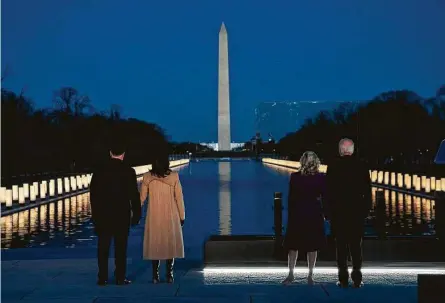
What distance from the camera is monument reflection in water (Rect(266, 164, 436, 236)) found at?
1931cm

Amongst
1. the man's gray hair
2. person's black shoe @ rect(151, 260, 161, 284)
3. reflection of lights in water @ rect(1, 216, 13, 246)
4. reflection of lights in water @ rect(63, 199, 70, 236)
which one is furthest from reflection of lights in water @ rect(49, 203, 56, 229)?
the man's gray hair

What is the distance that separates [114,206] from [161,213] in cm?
59

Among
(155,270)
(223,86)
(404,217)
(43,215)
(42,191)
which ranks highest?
Result: (223,86)

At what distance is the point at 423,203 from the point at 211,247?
19.7 m

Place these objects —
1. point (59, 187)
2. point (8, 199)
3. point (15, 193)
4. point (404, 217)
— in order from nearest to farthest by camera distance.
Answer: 1. point (404, 217)
2. point (8, 199)
3. point (15, 193)
4. point (59, 187)

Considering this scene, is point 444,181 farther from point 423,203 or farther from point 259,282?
point 259,282

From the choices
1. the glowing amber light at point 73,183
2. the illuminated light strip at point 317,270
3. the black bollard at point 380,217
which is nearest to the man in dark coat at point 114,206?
the illuminated light strip at point 317,270

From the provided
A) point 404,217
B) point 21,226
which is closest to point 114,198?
point 21,226

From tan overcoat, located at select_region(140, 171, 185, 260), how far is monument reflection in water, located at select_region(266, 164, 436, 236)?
321 cm

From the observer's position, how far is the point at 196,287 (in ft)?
34.4

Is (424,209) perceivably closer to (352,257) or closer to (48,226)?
(48,226)

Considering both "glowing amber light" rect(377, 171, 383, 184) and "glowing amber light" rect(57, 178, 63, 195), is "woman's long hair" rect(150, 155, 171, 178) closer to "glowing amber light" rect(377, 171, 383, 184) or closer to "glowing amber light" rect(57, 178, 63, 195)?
"glowing amber light" rect(57, 178, 63, 195)

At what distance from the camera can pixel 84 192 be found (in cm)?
4172

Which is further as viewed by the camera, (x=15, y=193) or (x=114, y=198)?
(x=15, y=193)
